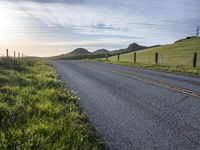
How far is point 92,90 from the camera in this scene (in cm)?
1058

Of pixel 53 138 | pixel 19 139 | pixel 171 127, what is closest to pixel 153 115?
pixel 171 127

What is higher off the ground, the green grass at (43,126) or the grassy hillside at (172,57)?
the grassy hillside at (172,57)

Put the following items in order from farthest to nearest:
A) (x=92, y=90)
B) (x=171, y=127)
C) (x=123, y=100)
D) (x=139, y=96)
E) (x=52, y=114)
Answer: (x=92, y=90) → (x=139, y=96) → (x=123, y=100) → (x=52, y=114) → (x=171, y=127)

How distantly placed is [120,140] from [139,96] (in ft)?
13.7

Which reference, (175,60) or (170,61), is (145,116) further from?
(175,60)

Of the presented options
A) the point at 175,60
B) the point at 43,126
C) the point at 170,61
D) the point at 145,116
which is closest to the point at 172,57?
the point at 175,60

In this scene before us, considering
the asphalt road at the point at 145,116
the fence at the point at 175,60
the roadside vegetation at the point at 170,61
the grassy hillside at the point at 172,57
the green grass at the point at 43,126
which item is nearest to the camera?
the green grass at the point at 43,126

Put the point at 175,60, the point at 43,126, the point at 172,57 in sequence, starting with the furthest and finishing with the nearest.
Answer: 1. the point at 172,57
2. the point at 175,60
3. the point at 43,126

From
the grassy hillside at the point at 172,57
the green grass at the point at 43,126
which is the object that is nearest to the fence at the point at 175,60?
the grassy hillside at the point at 172,57

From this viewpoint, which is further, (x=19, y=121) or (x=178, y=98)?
(x=178, y=98)

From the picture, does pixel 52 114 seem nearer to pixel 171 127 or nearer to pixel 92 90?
pixel 171 127

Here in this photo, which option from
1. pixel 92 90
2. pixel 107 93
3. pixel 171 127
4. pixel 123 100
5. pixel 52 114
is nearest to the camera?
pixel 171 127

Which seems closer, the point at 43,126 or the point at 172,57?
the point at 43,126

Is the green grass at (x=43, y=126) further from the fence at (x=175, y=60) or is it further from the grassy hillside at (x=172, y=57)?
the grassy hillside at (x=172, y=57)
